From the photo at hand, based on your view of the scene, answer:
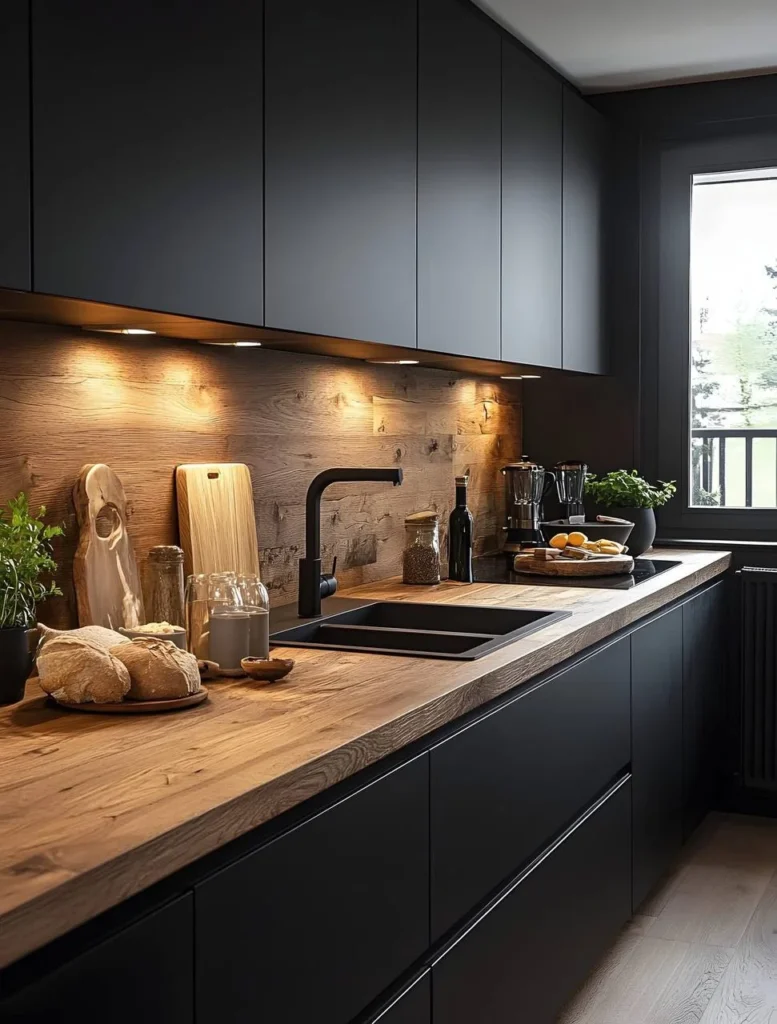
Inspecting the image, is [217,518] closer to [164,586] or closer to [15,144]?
[164,586]

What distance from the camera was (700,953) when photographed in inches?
119

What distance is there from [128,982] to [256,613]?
0.93 meters

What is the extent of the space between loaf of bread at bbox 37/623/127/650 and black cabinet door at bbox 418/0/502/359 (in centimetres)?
113

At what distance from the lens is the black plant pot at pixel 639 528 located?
390cm

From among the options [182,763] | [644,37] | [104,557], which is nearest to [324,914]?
[182,763]

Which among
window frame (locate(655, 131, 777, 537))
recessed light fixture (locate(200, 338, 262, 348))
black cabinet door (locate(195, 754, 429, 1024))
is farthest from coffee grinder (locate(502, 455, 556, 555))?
black cabinet door (locate(195, 754, 429, 1024))

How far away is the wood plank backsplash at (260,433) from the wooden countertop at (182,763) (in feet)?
1.42

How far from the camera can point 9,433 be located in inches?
78.0

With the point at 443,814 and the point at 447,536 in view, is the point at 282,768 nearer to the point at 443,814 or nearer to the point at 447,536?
the point at 443,814

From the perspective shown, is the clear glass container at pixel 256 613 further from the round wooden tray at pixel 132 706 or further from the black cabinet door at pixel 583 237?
the black cabinet door at pixel 583 237

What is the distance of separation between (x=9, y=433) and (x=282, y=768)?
873 millimetres

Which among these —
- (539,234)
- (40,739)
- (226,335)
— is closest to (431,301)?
(226,335)

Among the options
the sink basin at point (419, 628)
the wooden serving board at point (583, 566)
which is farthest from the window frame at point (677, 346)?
the sink basin at point (419, 628)

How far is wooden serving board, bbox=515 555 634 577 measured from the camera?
335 centimetres
